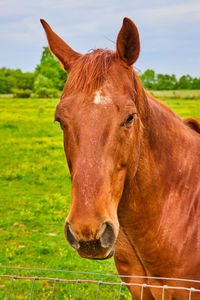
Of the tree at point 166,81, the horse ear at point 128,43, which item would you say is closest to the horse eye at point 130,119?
the horse ear at point 128,43

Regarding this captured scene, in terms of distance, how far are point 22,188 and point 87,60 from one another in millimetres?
7912

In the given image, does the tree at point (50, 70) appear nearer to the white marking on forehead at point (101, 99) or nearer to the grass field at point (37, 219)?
the grass field at point (37, 219)

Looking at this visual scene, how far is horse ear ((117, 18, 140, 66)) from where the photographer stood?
7.72ft

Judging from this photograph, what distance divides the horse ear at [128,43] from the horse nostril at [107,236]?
1222 mm

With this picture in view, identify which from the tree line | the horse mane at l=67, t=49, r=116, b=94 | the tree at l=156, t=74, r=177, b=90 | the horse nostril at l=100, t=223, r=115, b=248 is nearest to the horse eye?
→ the horse mane at l=67, t=49, r=116, b=94

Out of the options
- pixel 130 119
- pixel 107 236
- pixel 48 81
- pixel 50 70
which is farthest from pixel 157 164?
pixel 50 70

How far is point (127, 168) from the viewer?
96.8 inches

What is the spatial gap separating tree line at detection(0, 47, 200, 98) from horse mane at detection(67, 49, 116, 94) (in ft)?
144

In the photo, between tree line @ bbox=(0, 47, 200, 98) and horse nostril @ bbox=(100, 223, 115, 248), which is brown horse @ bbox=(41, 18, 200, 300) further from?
tree line @ bbox=(0, 47, 200, 98)

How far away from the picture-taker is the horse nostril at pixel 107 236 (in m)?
2.01

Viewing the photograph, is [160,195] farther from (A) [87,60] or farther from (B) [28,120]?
(B) [28,120]

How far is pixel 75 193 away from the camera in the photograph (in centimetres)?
208

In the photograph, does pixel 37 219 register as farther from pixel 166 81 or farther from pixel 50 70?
pixel 166 81

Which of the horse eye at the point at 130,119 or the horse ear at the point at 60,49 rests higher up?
the horse ear at the point at 60,49
